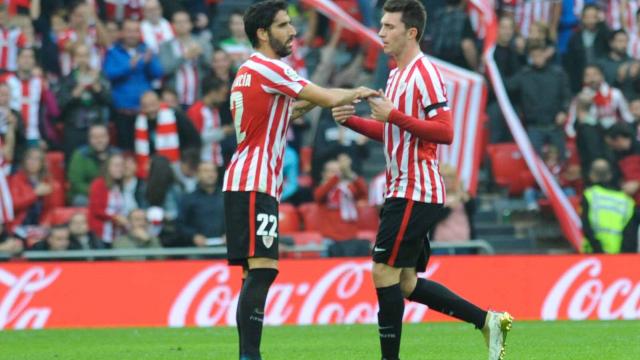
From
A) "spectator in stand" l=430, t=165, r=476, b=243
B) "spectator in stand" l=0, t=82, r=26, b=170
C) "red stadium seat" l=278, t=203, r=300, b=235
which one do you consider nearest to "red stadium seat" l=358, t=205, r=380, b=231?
"red stadium seat" l=278, t=203, r=300, b=235

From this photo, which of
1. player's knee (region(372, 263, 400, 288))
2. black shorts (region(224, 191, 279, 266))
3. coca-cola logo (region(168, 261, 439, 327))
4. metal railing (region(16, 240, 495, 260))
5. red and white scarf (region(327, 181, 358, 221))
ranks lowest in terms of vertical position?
coca-cola logo (region(168, 261, 439, 327))

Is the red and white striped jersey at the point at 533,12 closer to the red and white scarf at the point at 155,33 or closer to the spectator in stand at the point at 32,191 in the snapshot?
the red and white scarf at the point at 155,33

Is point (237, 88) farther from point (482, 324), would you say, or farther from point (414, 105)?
point (482, 324)

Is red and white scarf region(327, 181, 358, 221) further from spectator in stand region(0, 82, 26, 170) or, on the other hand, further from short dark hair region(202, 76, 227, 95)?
spectator in stand region(0, 82, 26, 170)

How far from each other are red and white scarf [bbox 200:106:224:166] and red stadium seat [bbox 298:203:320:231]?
1106 millimetres

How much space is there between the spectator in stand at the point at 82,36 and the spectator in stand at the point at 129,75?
29 cm

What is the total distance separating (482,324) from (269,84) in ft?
7.29

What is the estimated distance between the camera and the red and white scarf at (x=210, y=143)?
17203mm

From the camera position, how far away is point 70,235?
16156 millimetres

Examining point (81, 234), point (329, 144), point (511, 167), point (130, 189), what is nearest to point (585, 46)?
point (511, 167)

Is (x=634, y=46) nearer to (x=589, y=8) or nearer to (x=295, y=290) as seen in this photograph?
(x=589, y=8)

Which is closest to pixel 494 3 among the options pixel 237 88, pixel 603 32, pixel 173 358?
pixel 603 32

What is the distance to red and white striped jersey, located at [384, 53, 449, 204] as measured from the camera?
30.6ft

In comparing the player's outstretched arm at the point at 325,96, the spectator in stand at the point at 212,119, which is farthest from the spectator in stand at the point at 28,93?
the player's outstretched arm at the point at 325,96
